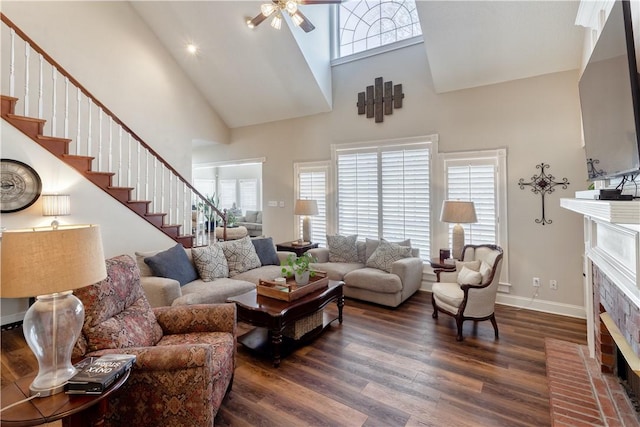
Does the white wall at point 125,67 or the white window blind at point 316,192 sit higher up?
the white wall at point 125,67

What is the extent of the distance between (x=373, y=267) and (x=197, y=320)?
112 inches

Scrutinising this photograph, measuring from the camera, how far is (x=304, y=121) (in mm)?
5879

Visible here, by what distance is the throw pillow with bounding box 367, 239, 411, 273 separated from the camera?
173 inches

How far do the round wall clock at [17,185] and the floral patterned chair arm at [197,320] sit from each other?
2.48 metres

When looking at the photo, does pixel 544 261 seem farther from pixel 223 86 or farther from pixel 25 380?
pixel 223 86

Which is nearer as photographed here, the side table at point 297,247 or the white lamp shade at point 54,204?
the white lamp shade at point 54,204

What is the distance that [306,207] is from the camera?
528 centimetres

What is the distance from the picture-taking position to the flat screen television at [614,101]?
4.46 feet

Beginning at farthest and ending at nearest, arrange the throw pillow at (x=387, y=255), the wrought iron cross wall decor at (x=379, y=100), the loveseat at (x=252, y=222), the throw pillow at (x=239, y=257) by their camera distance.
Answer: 1. the loveseat at (x=252, y=222)
2. the wrought iron cross wall decor at (x=379, y=100)
3. the throw pillow at (x=387, y=255)
4. the throw pillow at (x=239, y=257)

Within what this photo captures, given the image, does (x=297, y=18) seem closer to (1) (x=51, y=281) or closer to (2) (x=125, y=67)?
(1) (x=51, y=281)

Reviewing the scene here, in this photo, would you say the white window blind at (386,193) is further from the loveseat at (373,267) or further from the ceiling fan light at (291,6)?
the ceiling fan light at (291,6)

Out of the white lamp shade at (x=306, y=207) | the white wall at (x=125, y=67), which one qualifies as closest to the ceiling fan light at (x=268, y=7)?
the white lamp shade at (x=306, y=207)

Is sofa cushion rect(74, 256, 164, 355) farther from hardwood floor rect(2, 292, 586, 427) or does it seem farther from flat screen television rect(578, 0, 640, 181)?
flat screen television rect(578, 0, 640, 181)

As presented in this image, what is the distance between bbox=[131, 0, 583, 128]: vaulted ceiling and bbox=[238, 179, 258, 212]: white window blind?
157 inches
